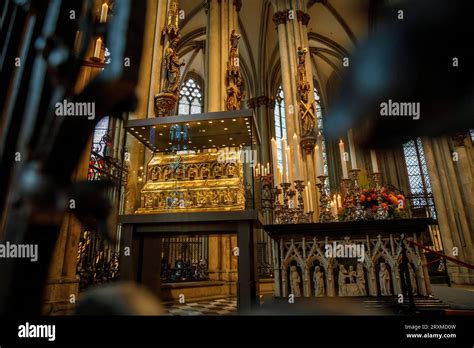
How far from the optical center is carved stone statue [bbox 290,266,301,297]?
2850 millimetres

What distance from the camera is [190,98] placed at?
1695cm

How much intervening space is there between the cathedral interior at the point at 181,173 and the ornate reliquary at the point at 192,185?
2 cm

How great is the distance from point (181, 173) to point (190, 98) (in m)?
15.0

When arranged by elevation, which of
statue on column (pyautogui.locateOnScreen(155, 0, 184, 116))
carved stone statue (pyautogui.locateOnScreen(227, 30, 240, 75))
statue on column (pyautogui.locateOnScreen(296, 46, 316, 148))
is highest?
statue on column (pyautogui.locateOnScreen(296, 46, 316, 148))

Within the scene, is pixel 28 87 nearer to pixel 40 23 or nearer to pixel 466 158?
pixel 40 23

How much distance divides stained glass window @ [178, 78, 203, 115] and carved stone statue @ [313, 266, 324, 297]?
1465 centimetres

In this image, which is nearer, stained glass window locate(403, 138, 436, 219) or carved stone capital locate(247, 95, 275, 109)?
stained glass window locate(403, 138, 436, 219)

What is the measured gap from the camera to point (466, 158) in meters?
9.02

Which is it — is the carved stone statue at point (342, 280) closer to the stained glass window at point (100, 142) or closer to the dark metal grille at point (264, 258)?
the stained glass window at point (100, 142)

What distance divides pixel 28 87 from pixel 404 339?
7.15 feet

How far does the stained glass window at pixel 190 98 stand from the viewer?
653 inches

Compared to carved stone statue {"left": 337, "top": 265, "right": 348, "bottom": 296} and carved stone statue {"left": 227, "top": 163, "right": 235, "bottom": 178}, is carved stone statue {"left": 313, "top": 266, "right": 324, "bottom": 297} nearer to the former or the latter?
carved stone statue {"left": 337, "top": 265, "right": 348, "bottom": 296}

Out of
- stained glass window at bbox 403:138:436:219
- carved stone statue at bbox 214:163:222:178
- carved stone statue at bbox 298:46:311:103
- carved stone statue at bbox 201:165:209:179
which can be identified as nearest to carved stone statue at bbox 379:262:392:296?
carved stone statue at bbox 214:163:222:178

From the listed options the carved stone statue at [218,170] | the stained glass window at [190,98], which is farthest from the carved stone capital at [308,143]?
the stained glass window at [190,98]
